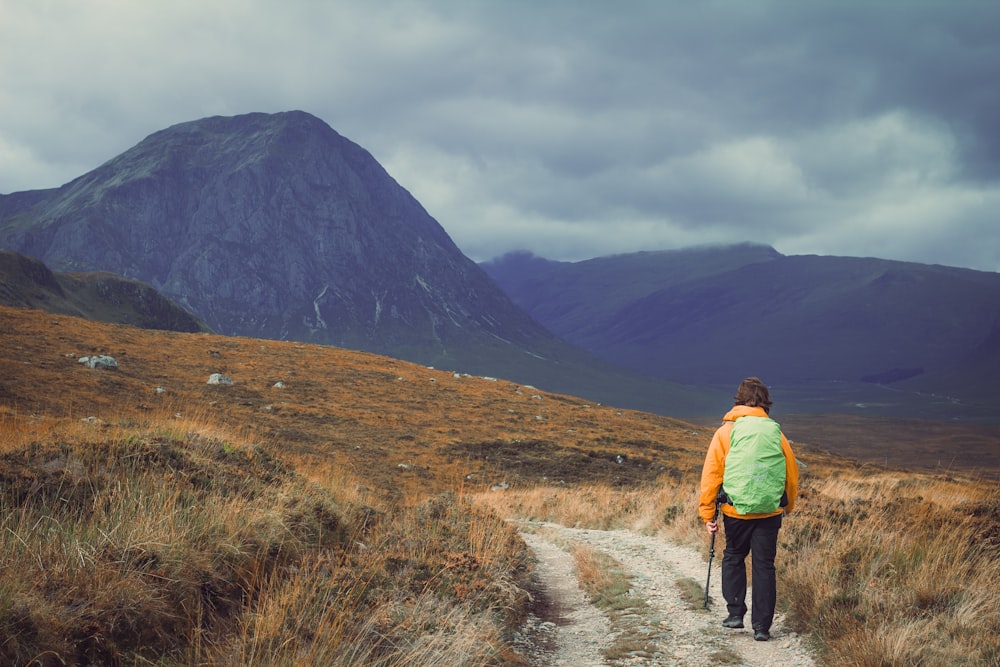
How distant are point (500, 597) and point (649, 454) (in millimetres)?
28962

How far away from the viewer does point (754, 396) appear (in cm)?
739

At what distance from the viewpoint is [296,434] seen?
2514 cm

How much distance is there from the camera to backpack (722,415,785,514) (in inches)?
272

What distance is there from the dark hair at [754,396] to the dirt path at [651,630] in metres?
2.44

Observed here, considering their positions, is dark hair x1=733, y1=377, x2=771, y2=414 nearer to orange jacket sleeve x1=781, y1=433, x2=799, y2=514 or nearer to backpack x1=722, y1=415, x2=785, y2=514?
backpack x1=722, y1=415, x2=785, y2=514

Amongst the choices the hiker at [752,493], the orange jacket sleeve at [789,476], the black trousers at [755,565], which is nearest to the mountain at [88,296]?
the hiker at [752,493]

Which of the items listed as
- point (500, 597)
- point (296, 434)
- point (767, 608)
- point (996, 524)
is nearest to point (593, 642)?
point (500, 597)

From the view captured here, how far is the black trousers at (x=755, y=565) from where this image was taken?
23.1ft

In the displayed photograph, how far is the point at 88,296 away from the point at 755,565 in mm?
140998

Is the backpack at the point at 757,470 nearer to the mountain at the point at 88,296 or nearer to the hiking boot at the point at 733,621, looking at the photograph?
the hiking boot at the point at 733,621

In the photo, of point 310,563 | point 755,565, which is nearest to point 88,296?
point 310,563

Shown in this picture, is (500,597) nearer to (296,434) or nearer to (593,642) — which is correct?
(593,642)

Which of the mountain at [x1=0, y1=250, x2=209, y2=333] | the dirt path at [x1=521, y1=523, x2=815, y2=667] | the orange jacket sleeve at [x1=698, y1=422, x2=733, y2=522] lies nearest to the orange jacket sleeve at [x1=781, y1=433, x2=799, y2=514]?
the orange jacket sleeve at [x1=698, y1=422, x2=733, y2=522]

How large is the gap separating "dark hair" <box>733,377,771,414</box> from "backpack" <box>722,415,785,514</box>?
257 mm
